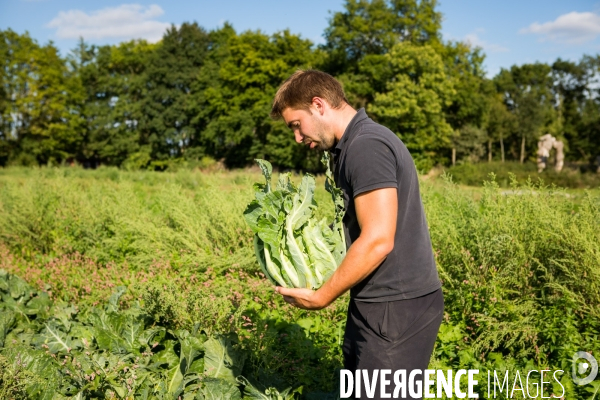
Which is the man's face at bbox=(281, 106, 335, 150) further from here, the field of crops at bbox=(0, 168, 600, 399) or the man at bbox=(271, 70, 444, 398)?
the field of crops at bbox=(0, 168, 600, 399)

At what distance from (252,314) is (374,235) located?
3.69m

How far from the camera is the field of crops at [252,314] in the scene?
4.10 meters

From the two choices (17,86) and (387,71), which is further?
(17,86)

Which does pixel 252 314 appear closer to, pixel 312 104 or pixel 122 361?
pixel 122 361

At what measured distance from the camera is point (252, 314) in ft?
18.8

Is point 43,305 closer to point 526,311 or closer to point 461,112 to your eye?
point 526,311

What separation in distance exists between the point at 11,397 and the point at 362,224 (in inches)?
119

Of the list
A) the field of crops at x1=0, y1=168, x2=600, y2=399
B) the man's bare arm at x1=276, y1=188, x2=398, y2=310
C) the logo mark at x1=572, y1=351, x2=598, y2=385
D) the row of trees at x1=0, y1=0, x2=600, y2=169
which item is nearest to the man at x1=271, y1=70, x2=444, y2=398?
the man's bare arm at x1=276, y1=188, x2=398, y2=310

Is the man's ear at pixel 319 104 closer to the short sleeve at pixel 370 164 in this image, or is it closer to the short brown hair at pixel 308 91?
the short brown hair at pixel 308 91

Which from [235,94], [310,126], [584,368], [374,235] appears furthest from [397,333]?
[235,94]

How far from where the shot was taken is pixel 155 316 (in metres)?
4.93

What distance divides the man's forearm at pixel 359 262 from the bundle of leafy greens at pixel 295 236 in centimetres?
30

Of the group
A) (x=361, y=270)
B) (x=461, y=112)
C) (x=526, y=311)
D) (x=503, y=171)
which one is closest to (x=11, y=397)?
(x=361, y=270)

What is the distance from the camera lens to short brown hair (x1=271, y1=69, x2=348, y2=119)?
102 inches
